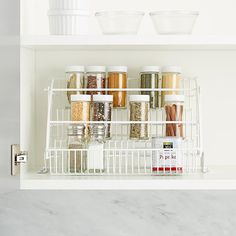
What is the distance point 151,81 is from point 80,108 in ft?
0.77

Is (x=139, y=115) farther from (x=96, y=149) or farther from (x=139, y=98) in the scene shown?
(x=96, y=149)

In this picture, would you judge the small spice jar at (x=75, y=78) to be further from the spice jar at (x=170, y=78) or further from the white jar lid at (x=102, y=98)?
the spice jar at (x=170, y=78)

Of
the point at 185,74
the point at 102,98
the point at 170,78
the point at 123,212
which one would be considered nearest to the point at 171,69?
the point at 170,78

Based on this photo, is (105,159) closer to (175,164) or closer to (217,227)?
(175,164)

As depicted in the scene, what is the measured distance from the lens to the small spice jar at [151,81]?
6.74 ft

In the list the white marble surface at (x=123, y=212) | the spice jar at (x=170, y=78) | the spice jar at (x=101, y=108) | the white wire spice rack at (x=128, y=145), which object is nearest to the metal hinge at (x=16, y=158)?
the white wire spice rack at (x=128, y=145)
